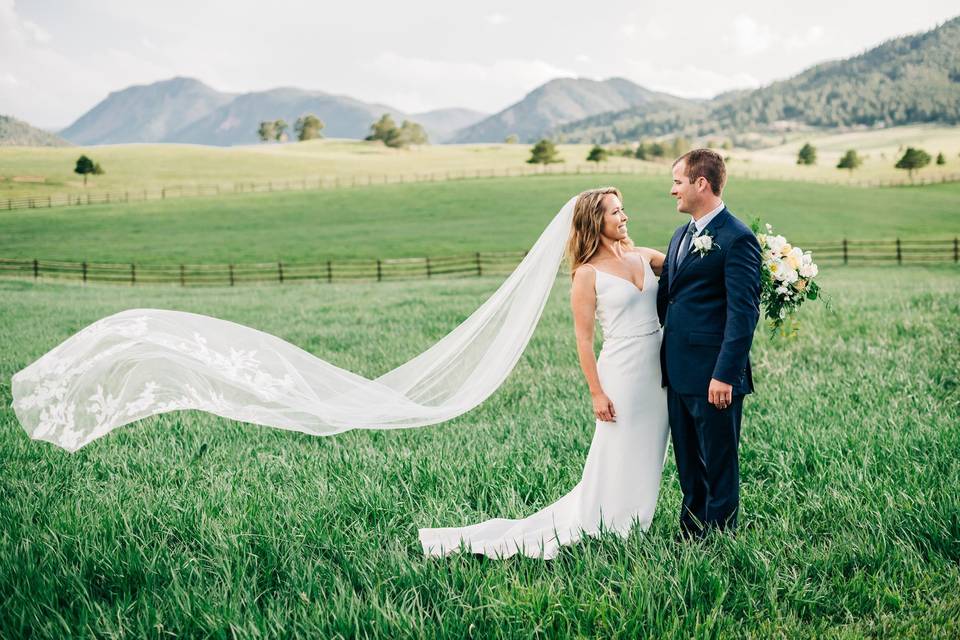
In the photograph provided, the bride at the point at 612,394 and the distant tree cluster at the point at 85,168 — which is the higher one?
the distant tree cluster at the point at 85,168

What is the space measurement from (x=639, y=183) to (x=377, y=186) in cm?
2809

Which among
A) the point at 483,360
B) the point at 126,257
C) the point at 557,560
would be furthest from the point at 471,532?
the point at 126,257

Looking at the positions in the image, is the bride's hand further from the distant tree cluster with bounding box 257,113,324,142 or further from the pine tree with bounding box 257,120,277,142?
the pine tree with bounding box 257,120,277,142

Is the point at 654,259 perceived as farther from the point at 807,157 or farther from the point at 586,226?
the point at 807,157

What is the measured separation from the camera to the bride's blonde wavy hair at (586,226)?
390 cm

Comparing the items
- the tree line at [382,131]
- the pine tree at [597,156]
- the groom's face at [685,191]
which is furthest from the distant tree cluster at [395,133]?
the groom's face at [685,191]

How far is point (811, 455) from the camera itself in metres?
5.07

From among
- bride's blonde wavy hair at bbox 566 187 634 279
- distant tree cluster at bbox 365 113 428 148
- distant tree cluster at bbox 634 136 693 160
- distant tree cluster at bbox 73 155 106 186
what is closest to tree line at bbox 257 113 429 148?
distant tree cluster at bbox 365 113 428 148

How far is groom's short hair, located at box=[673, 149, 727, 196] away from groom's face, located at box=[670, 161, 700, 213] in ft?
0.08

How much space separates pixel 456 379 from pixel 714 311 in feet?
6.97

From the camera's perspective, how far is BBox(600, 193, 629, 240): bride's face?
3.86 m

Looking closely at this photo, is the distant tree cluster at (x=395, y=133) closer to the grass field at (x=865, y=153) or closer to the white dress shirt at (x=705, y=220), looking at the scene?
the grass field at (x=865, y=153)

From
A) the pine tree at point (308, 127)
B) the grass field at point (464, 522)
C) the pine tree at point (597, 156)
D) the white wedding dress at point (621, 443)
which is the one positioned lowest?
the grass field at point (464, 522)

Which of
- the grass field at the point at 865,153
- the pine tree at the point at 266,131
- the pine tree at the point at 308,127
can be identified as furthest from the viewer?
the pine tree at the point at 266,131
